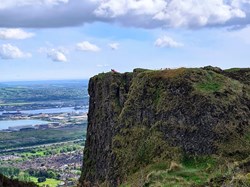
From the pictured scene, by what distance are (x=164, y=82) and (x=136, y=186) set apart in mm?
13392

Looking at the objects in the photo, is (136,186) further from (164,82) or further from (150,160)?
(164,82)

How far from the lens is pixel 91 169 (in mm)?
55938

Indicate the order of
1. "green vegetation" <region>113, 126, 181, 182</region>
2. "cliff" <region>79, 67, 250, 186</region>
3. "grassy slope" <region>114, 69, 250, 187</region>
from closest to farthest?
"grassy slope" <region>114, 69, 250, 187</region> → "cliff" <region>79, 67, 250, 186</region> → "green vegetation" <region>113, 126, 181, 182</region>

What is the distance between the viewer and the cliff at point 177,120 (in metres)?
39.0

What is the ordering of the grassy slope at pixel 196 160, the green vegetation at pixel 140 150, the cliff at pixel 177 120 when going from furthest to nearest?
the green vegetation at pixel 140 150 → the cliff at pixel 177 120 → the grassy slope at pixel 196 160

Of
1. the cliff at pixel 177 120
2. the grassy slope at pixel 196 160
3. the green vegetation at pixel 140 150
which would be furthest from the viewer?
the green vegetation at pixel 140 150

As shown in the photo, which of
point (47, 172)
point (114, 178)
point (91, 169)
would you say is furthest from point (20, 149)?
point (114, 178)

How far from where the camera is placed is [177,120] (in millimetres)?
41406

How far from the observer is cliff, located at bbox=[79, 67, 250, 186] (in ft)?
128

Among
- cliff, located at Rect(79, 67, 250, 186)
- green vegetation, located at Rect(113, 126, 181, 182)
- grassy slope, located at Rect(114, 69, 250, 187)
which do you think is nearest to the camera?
grassy slope, located at Rect(114, 69, 250, 187)

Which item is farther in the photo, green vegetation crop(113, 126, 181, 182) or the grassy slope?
green vegetation crop(113, 126, 181, 182)

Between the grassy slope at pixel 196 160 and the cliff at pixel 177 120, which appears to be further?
the cliff at pixel 177 120

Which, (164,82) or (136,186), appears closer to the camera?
(136,186)

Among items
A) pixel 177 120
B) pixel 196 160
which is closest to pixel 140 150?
pixel 177 120
